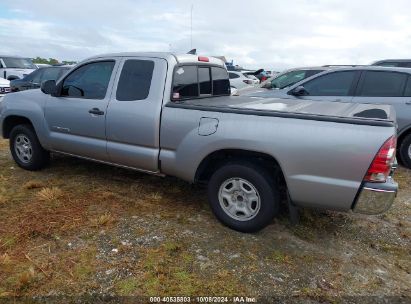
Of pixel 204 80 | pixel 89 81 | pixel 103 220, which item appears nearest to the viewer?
pixel 103 220

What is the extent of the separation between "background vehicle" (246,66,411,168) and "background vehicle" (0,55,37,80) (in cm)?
1234

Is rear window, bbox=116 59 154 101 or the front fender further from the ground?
rear window, bbox=116 59 154 101

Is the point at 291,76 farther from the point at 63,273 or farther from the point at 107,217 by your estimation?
the point at 63,273

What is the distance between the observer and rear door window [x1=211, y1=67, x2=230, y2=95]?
5082 mm

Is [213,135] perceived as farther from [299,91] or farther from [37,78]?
[37,78]

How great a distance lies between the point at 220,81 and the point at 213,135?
1912 millimetres

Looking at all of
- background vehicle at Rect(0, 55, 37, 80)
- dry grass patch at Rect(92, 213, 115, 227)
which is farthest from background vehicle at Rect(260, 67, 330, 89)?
background vehicle at Rect(0, 55, 37, 80)

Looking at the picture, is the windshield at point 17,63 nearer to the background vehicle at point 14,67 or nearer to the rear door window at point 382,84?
the background vehicle at point 14,67

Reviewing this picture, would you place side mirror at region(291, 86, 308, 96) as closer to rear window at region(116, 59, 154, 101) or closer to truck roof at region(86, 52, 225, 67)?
truck roof at region(86, 52, 225, 67)

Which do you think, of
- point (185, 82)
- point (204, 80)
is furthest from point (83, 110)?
point (204, 80)

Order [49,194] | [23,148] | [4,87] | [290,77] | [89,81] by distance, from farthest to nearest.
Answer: [4,87] → [290,77] → [23,148] → [89,81] → [49,194]

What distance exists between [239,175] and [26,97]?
11.3 feet

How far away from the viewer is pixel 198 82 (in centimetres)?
465

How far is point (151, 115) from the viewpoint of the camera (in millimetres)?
3908
